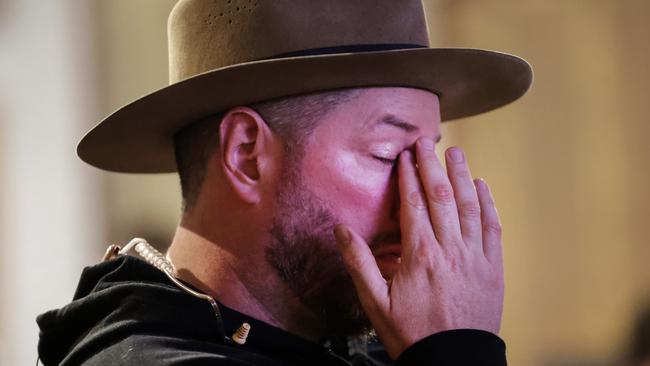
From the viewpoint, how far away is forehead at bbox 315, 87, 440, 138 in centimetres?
145

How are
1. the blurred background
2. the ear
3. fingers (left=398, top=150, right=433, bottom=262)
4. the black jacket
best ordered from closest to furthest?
1. the black jacket
2. fingers (left=398, top=150, right=433, bottom=262)
3. the ear
4. the blurred background

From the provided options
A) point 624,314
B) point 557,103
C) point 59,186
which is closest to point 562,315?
point 624,314

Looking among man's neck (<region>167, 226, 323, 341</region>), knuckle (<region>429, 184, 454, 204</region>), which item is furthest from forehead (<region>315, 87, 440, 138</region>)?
man's neck (<region>167, 226, 323, 341</region>)

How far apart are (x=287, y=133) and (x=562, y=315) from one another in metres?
2.64

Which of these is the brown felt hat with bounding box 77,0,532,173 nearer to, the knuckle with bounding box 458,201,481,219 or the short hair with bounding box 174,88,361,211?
the short hair with bounding box 174,88,361,211

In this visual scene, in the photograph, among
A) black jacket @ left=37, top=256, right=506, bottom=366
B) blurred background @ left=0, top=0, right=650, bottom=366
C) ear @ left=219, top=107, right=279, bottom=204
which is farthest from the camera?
blurred background @ left=0, top=0, right=650, bottom=366

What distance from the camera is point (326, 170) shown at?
1439mm

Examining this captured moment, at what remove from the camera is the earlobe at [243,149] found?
4.87 ft

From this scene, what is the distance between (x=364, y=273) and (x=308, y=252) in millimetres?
128

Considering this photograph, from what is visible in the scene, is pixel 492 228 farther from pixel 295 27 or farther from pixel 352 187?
pixel 295 27

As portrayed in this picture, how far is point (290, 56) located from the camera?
4.62ft

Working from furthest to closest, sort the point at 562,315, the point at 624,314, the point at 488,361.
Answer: the point at 562,315 → the point at 624,314 → the point at 488,361

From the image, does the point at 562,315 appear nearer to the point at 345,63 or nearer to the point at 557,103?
the point at 557,103

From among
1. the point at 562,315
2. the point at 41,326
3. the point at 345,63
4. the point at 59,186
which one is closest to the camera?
the point at 345,63
